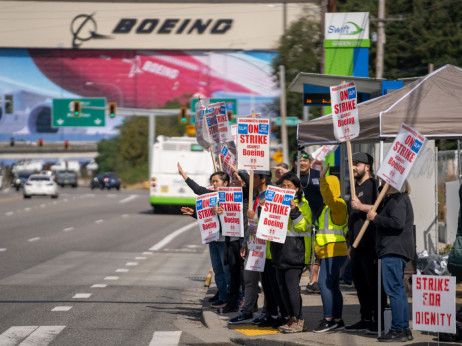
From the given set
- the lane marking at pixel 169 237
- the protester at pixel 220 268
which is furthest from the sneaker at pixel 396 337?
the lane marking at pixel 169 237

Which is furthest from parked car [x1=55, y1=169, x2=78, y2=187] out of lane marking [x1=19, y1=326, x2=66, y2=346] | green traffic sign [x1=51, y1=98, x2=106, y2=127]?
lane marking [x1=19, y1=326, x2=66, y2=346]

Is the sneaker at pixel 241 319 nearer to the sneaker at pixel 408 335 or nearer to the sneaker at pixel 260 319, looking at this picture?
the sneaker at pixel 260 319

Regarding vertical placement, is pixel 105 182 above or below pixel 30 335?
below

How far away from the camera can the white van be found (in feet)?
121

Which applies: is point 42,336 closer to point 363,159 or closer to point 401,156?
point 363,159

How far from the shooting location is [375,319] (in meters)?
10.1

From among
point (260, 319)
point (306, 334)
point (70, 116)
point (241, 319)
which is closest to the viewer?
point (306, 334)

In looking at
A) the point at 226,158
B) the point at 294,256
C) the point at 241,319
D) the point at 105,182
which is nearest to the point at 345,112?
the point at 294,256

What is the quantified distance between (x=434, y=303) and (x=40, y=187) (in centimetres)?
Result: 4782

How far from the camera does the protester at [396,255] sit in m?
9.20

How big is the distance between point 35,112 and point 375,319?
122 m

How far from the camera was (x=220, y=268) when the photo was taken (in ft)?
39.3

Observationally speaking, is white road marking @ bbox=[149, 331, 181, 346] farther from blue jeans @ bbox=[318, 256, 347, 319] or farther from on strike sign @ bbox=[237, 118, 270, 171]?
on strike sign @ bbox=[237, 118, 270, 171]

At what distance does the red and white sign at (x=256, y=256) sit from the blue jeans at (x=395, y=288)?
5.43ft
